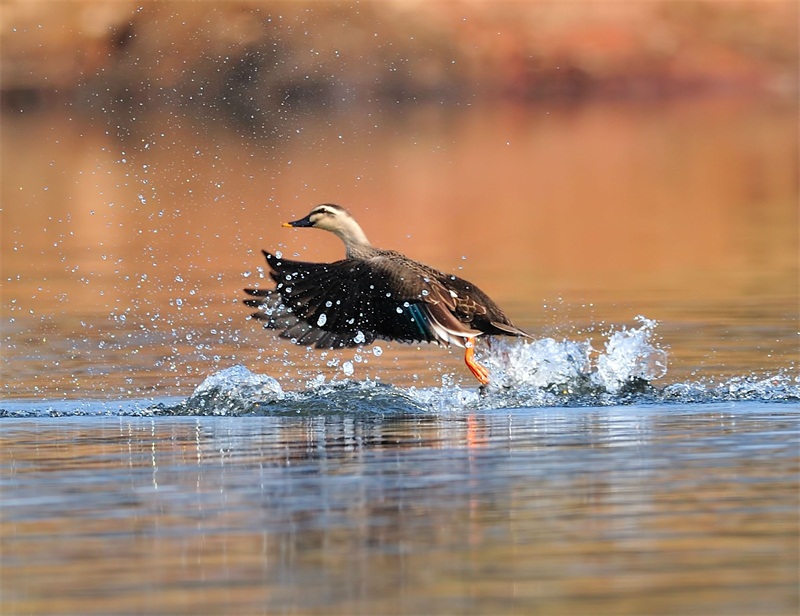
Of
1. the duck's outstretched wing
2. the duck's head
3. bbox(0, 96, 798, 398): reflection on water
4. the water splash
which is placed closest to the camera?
the duck's outstretched wing

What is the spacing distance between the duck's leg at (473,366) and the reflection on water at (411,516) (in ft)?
4.95

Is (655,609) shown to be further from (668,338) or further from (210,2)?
(210,2)

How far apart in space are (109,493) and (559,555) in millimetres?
2640

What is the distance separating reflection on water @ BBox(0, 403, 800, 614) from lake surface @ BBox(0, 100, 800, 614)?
0.02 m

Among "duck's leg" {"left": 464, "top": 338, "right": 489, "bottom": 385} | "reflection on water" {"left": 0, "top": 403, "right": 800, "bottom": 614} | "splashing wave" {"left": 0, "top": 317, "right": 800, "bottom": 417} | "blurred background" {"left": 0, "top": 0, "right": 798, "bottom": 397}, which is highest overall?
"blurred background" {"left": 0, "top": 0, "right": 798, "bottom": 397}

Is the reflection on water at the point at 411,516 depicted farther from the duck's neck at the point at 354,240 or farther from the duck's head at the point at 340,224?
the duck's head at the point at 340,224

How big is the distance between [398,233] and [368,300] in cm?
1361

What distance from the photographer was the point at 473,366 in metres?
13.9

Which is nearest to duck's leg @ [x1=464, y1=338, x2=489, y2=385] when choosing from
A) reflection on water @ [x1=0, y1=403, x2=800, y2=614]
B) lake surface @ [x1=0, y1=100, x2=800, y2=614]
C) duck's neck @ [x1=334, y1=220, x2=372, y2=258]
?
lake surface @ [x1=0, y1=100, x2=800, y2=614]

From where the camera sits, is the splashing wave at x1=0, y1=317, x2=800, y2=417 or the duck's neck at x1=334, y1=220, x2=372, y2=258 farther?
the duck's neck at x1=334, y1=220, x2=372, y2=258

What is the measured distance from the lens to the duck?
1340 centimetres

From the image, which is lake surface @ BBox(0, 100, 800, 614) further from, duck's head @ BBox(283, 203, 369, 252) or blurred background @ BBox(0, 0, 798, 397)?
duck's head @ BBox(283, 203, 369, 252)

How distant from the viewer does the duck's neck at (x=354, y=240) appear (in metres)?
13.9

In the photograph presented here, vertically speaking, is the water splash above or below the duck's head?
below
